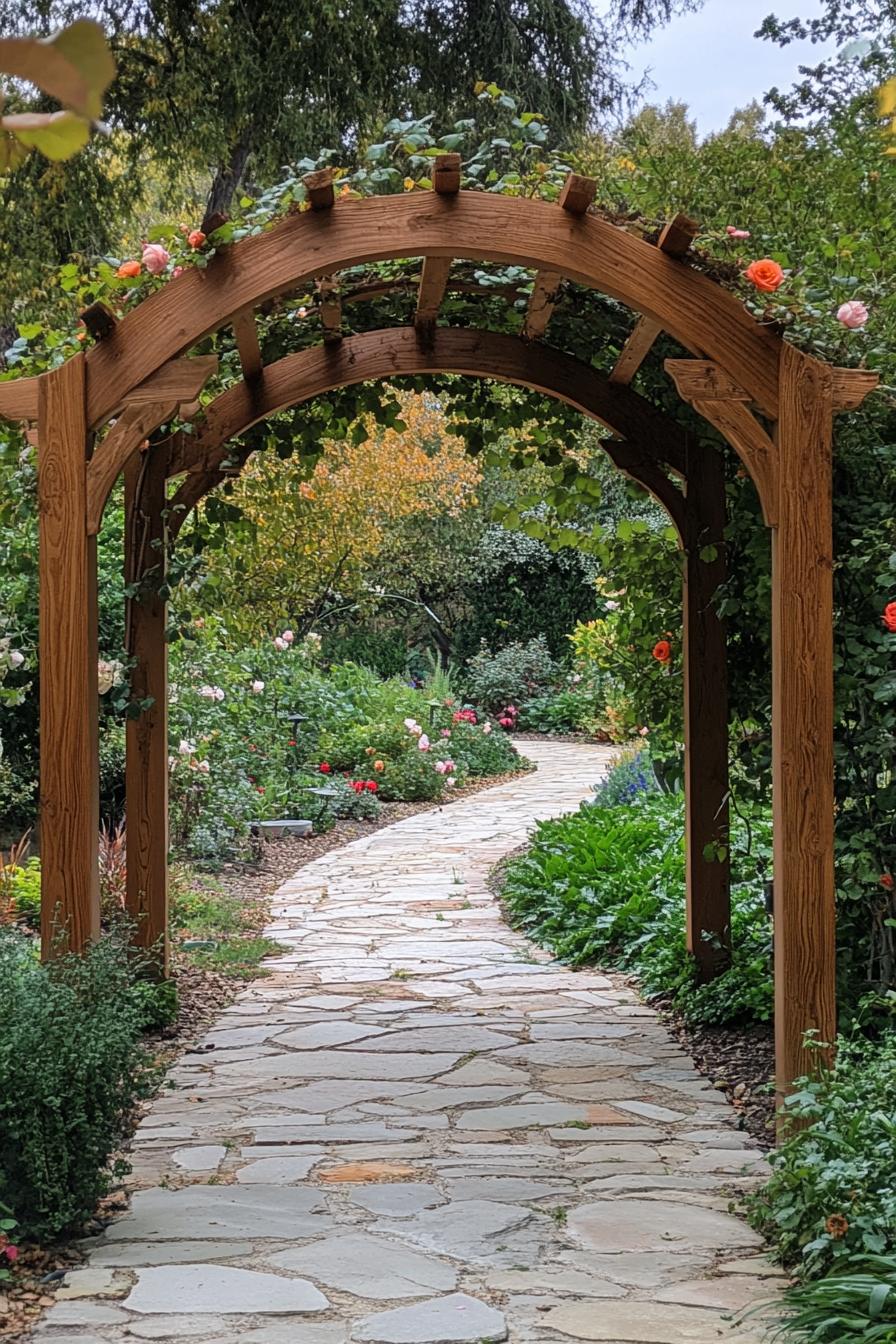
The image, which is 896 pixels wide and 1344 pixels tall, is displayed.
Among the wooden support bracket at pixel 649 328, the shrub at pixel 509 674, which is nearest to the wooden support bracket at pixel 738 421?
the wooden support bracket at pixel 649 328

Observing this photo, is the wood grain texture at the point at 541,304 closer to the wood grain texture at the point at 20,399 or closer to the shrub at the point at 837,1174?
the wood grain texture at the point at 20,399

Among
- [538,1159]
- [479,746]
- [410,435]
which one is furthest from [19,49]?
[410,435]

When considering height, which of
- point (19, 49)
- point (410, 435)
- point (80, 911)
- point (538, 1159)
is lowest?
point (538, 1159)

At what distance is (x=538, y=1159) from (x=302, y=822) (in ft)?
20.3

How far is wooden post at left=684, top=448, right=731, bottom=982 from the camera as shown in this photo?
5.21 m

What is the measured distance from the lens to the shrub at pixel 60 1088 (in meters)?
3.05

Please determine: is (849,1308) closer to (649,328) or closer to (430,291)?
(649,328)

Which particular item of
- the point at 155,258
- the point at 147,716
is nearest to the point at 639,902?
the point at 147,716

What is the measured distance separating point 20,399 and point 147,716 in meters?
1.70

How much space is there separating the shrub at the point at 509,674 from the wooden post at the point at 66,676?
1314 cm

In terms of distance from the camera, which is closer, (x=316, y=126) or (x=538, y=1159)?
(x=538, y=1159)

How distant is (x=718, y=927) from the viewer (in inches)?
209

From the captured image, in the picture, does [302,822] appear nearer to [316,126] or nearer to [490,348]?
[316,126]

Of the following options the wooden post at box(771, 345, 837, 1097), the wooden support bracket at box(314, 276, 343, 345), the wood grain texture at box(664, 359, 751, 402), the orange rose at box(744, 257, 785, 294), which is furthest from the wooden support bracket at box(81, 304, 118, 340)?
the wooden post at box(771, 345, 837, 1097)
